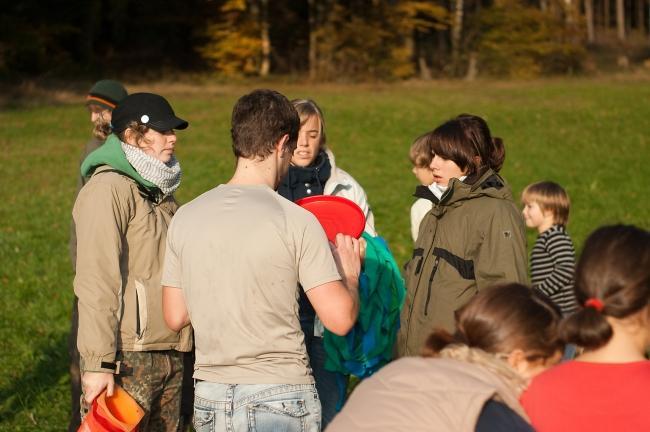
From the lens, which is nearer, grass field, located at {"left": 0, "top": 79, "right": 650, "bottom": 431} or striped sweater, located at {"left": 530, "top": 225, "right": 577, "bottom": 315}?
striped sweater, located at {"left": 530, "top": 225, "right": 577, "bottom": 315}

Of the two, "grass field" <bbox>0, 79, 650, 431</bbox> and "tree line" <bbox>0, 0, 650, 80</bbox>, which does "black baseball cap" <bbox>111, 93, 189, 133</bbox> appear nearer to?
"grass field" <bbox>0, 79, 650, 431</bbox>

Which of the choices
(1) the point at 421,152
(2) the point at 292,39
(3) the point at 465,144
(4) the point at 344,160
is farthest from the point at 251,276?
(2) the point at 292,39

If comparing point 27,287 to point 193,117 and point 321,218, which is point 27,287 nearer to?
point 321,218

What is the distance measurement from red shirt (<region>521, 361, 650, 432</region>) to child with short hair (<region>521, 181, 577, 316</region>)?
3.53 metres

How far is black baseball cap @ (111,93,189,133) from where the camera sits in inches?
180

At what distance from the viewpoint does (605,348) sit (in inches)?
119

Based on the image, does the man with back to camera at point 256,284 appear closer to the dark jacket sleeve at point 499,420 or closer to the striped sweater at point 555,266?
the dark jacket sleeve at point 499,420

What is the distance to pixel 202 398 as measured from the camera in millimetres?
3748

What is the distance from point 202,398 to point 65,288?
7.29m

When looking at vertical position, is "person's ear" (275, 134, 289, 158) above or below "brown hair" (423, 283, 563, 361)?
above

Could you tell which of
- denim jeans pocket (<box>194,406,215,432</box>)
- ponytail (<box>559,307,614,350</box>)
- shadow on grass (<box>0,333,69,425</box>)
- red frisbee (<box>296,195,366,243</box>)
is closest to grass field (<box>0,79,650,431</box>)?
shadow on grass (<box>0,333,69,425</box>)

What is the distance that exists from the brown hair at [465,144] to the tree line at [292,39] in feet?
122

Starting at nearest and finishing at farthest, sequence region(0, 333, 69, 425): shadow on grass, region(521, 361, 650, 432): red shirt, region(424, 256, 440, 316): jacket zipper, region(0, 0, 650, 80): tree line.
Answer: region(521, 361, 650, 432): red shirt, region(424, 256, 440, 316): jacket zipper, region(0, 333, 69, 425): shadow on grass, region(0, 0, 650, 80): tree line

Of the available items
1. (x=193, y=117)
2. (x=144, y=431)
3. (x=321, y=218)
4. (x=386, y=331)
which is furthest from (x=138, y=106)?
(x=193, y=117)
